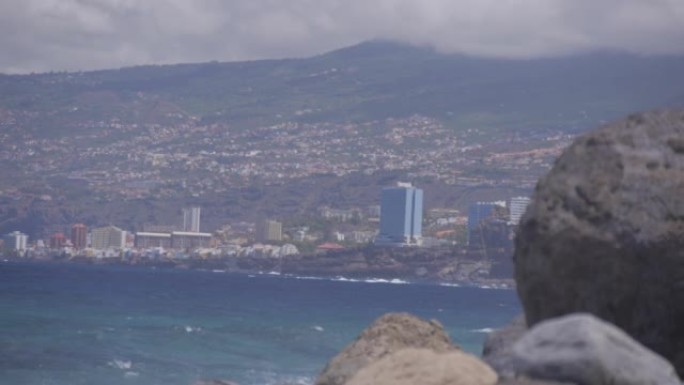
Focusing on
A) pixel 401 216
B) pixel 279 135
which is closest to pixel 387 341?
pixel 401 216

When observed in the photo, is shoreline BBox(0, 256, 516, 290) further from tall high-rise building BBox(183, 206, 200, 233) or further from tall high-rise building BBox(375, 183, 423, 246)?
tall high-rise building BBox(183, 206, 200, 233)

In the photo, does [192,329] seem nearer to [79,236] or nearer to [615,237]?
[615,237]

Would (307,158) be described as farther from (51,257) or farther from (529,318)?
(529,318)

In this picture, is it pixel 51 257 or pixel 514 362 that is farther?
pixel 51 257

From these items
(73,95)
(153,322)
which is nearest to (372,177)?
(73,95)

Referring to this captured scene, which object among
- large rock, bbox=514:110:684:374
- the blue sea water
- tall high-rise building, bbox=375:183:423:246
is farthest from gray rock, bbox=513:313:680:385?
tall high-rise building, bbox=375:183:423:246
